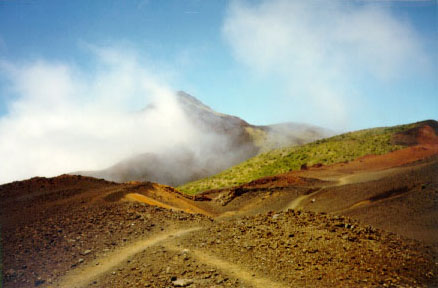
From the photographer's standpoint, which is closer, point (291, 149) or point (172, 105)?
point (291, 149)

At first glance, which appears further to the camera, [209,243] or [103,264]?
[209,243]

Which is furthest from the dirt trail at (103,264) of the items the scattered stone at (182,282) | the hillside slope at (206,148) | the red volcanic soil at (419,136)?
the hillside slope at (206,148)

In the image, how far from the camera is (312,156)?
43344mm

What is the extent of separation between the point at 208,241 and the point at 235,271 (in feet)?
7.69

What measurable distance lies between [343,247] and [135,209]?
8.97 m

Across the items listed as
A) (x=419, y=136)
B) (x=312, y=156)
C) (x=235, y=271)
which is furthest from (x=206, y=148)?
(x=235, y=271)

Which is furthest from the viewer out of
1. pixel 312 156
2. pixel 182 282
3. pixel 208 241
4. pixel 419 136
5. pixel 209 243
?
pixel 312 156

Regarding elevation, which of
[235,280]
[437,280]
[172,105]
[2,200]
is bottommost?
[437,280]

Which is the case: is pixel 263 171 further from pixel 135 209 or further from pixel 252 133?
pixel 252 133

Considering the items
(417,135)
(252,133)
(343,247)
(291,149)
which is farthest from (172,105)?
(343,247)

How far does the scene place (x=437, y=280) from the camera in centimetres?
710

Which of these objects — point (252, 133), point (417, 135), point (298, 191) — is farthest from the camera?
point (252, 133)

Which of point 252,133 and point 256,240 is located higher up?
point 252,133

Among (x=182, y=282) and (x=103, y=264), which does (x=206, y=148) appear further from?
(x=182, y=282)
